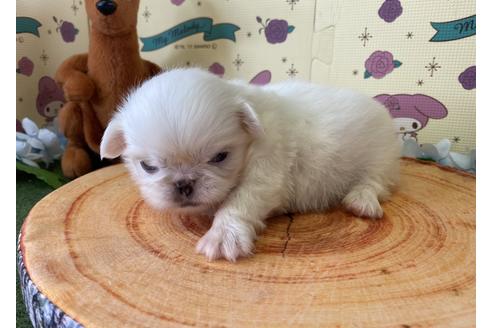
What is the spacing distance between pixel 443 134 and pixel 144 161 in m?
1.94

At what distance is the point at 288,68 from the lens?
286cm

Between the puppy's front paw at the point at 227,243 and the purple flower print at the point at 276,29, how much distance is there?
6.12 ft

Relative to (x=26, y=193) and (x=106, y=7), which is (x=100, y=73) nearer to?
(x=106, y=7)

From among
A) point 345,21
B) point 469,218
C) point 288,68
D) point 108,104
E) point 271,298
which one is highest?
point 345,21

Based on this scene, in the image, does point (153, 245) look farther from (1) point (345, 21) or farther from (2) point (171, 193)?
(1) point (345, 21)

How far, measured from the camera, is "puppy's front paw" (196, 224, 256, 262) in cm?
123

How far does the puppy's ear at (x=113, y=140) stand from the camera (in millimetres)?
1478

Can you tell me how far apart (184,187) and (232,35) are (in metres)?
1.91

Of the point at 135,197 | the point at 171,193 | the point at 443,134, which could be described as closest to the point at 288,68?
the point at 443,134

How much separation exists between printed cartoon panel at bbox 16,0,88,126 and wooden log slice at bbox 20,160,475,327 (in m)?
2.20

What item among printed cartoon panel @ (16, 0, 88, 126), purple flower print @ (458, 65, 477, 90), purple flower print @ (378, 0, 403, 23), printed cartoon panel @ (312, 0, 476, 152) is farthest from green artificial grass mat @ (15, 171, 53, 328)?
purple flower print @ (458, 65, 477, 90)

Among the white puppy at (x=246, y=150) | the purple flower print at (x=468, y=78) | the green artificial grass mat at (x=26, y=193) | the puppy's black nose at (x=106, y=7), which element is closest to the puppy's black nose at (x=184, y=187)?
the white puppy at (x=246, y=150)

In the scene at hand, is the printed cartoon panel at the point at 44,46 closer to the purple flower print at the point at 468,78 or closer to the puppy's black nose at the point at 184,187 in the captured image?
the puppy's black nose at the point at 184,187

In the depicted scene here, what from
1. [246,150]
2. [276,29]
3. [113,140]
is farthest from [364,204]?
[276,29]
